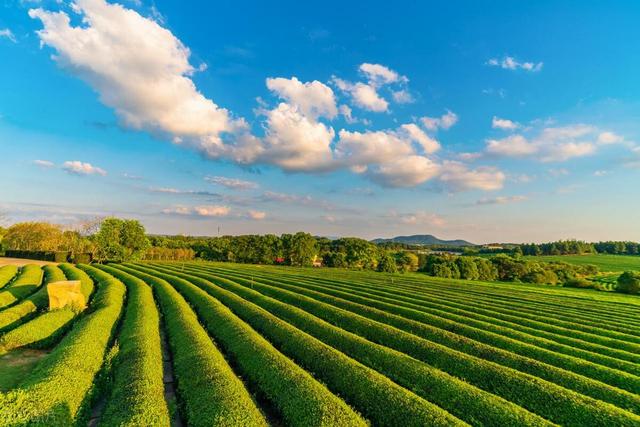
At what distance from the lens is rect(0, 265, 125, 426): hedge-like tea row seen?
8.43m

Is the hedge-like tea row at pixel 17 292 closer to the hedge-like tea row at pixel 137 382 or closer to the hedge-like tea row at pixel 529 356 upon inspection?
the hedge-like tea row at pixel 137 382

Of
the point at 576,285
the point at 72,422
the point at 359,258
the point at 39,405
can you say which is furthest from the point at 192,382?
the point at 359,258

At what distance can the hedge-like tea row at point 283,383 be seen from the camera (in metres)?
9.30

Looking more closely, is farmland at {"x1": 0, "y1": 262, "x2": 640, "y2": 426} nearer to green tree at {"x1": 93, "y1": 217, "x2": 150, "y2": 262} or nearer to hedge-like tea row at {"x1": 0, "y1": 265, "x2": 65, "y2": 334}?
hedge-like tea row at {"x1": 0, "y1": 265, "x2": 65, "y2": 334}

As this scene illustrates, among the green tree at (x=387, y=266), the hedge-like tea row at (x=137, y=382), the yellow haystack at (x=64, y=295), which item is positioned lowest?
the green tree at (x=387, y=266)

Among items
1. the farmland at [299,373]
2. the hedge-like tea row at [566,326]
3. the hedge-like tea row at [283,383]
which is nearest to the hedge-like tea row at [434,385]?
the farmland at [299,373]

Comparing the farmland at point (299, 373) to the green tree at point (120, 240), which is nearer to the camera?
the farmland at point (299, 373)

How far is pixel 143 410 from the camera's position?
359 inches

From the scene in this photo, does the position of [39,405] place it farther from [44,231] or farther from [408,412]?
[44,231]

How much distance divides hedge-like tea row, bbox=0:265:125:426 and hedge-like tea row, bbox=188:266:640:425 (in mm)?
13396

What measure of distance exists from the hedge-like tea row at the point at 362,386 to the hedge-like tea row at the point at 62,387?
315 inches

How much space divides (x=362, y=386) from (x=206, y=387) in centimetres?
535

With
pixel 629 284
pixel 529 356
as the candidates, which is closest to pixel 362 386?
pixel 529 356

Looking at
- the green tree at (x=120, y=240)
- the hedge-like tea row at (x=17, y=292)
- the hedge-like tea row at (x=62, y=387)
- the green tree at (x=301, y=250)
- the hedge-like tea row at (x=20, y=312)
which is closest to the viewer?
the hedge-like tea row at (x=62, y=387)
